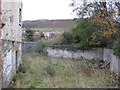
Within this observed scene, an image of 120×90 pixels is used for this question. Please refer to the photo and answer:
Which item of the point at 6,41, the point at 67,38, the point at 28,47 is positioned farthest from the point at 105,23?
the point at 28,47

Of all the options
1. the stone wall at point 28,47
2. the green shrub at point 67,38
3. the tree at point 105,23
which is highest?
the tree at point 105,23

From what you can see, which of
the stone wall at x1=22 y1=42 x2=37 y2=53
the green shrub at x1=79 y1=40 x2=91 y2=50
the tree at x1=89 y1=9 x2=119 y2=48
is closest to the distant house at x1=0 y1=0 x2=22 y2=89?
the tree at x1=89 y1=9 x2=119 y2=48

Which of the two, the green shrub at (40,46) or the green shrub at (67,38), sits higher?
the green shrub at (67,38)

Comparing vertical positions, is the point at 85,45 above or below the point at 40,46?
above

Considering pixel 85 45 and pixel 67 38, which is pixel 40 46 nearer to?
pixel 67 38

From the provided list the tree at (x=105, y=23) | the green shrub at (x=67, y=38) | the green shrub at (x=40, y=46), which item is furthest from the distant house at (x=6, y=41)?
the green shrub at (x=67, y=38)

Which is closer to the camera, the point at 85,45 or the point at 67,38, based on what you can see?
the point at 85,45

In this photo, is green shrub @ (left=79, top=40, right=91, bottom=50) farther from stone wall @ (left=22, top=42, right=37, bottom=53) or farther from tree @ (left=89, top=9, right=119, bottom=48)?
stone wall @ (left=22, top=42, right=37, bottom=53)

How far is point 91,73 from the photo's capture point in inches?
299

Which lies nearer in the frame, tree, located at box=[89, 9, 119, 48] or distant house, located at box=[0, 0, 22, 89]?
distant house, located at box=[0, 0, 22, 89]

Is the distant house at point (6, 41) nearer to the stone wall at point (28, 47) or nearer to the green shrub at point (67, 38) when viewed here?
the stone wall at point (28, 47)

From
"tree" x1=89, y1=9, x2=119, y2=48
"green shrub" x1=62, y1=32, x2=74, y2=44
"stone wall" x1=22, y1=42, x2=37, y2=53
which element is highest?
"tree" x1=89, y1=9, x2=119, y2=48

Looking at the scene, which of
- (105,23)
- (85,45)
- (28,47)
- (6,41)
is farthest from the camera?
(28,47)

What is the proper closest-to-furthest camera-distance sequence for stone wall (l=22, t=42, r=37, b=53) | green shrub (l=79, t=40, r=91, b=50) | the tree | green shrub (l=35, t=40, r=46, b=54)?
1. the tree
2. green shrub (l=79, t=40, r=91, b=50)
3. green shrub (l=35, t=40, r=46, b=54)
4. stone wall (l=22, t=42, r=37, b=53)
